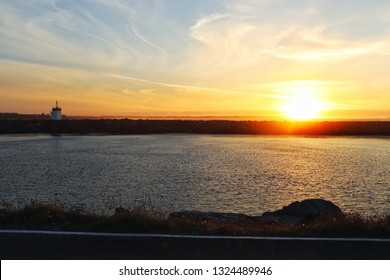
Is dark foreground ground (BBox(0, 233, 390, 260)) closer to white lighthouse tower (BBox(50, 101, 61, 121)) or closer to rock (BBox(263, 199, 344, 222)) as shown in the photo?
rock (BBox(263, 199, 344, 222))

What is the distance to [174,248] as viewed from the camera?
8.85 m

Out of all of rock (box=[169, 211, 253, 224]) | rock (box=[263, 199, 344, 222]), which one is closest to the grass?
rock (box=[169, 211, 253, 224])

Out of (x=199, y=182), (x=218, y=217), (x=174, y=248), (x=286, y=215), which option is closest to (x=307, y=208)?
(x=286, y=215)

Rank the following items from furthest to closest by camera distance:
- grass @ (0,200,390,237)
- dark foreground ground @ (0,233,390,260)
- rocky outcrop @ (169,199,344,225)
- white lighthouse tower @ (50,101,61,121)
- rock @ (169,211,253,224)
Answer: white lighthouse tower @ (50,101,61,121), rocky outcrop @ (169,199,344,225), rock @ (169,211,253,224), grass @ (0,200,390,237), dark foreground ground @ (0,233,390,260)

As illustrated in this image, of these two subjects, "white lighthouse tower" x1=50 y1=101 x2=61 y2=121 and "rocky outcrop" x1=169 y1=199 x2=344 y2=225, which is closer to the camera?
"rocky outcrop" x1=169 y1=199 x2=344 y2=225

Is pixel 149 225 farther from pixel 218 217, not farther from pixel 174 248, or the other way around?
pixel 218 217

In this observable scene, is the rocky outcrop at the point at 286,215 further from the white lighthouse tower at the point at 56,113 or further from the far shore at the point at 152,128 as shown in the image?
the white lighthouse tower at the point at 56,113

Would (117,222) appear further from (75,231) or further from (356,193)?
(356,193)

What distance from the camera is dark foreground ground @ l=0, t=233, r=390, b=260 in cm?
835

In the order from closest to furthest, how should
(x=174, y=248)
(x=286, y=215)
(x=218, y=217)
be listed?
(x=174, y=248) < (x=218, y=217) < (x=286, y=215)

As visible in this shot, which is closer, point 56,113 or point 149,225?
point 149,225

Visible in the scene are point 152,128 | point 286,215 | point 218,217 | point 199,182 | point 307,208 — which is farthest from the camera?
point 152,128

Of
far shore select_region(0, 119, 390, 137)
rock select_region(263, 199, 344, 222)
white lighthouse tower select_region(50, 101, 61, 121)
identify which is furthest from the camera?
white lighthouse tower select_region(50, 101, 61, 121)

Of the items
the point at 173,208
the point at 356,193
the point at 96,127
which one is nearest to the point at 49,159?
the point at 173,208
